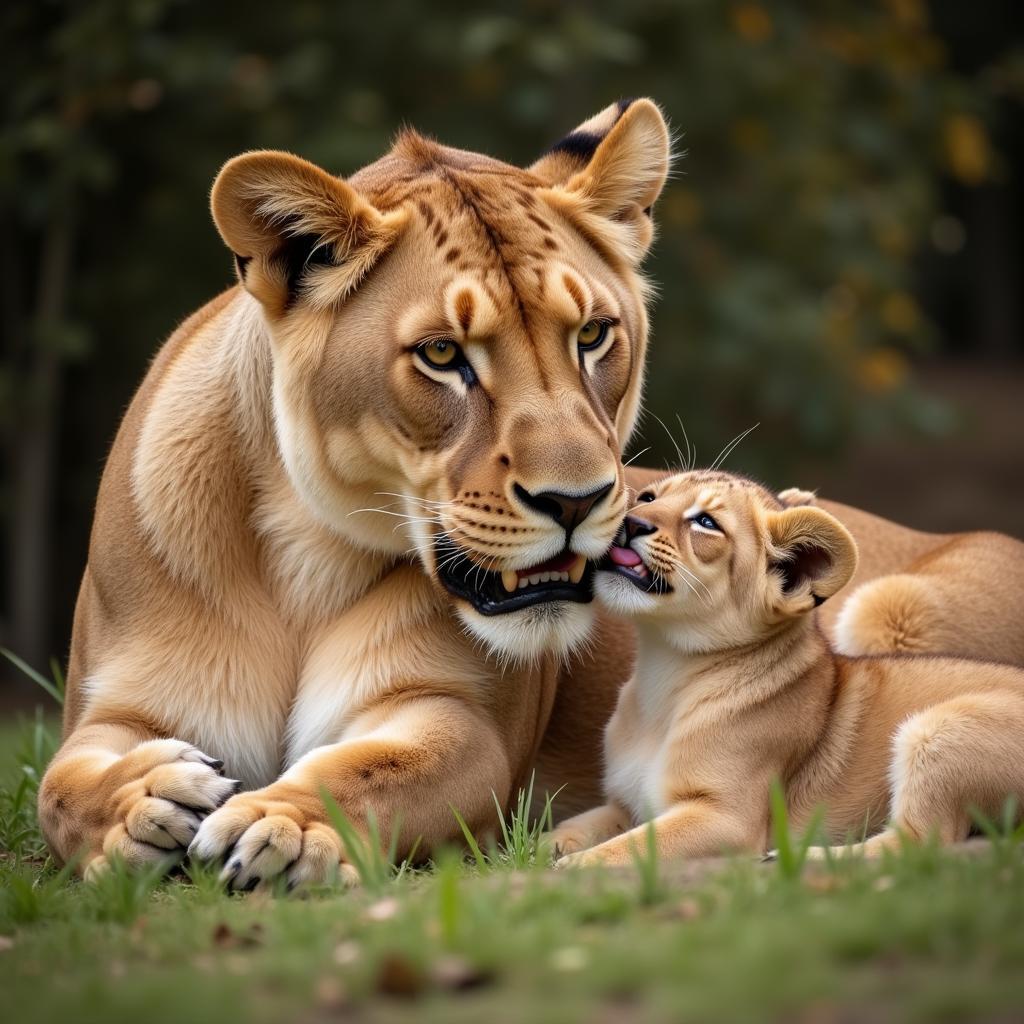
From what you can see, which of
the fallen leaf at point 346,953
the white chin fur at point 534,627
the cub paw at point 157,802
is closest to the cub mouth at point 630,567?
the white chin fur at point 534,627

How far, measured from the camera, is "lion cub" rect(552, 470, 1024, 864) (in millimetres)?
4414

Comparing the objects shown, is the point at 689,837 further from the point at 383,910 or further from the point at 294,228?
the point at 294,228

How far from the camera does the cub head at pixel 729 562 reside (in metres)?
4.59

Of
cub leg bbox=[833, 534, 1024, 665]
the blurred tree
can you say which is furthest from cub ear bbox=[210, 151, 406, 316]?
the blurred tree

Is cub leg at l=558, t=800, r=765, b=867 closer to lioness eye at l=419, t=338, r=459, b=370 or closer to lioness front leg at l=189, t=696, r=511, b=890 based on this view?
lioness front leg at l=189, t=696, r=511, b=890

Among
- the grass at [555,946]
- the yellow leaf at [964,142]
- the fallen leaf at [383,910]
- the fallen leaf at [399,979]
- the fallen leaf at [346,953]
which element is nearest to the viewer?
the grass at [555,946]

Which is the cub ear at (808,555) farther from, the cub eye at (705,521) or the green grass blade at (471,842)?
the green grass blade at (471,842)

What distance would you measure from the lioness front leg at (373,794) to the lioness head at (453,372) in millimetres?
348

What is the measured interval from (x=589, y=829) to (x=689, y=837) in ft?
1.90

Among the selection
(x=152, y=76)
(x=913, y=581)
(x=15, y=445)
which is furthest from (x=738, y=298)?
(x=913, y=581)

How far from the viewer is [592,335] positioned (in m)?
4.61

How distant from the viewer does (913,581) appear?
5742 millimetres

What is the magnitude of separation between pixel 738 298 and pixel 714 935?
10173mm

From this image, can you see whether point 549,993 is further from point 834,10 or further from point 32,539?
point 834,10
